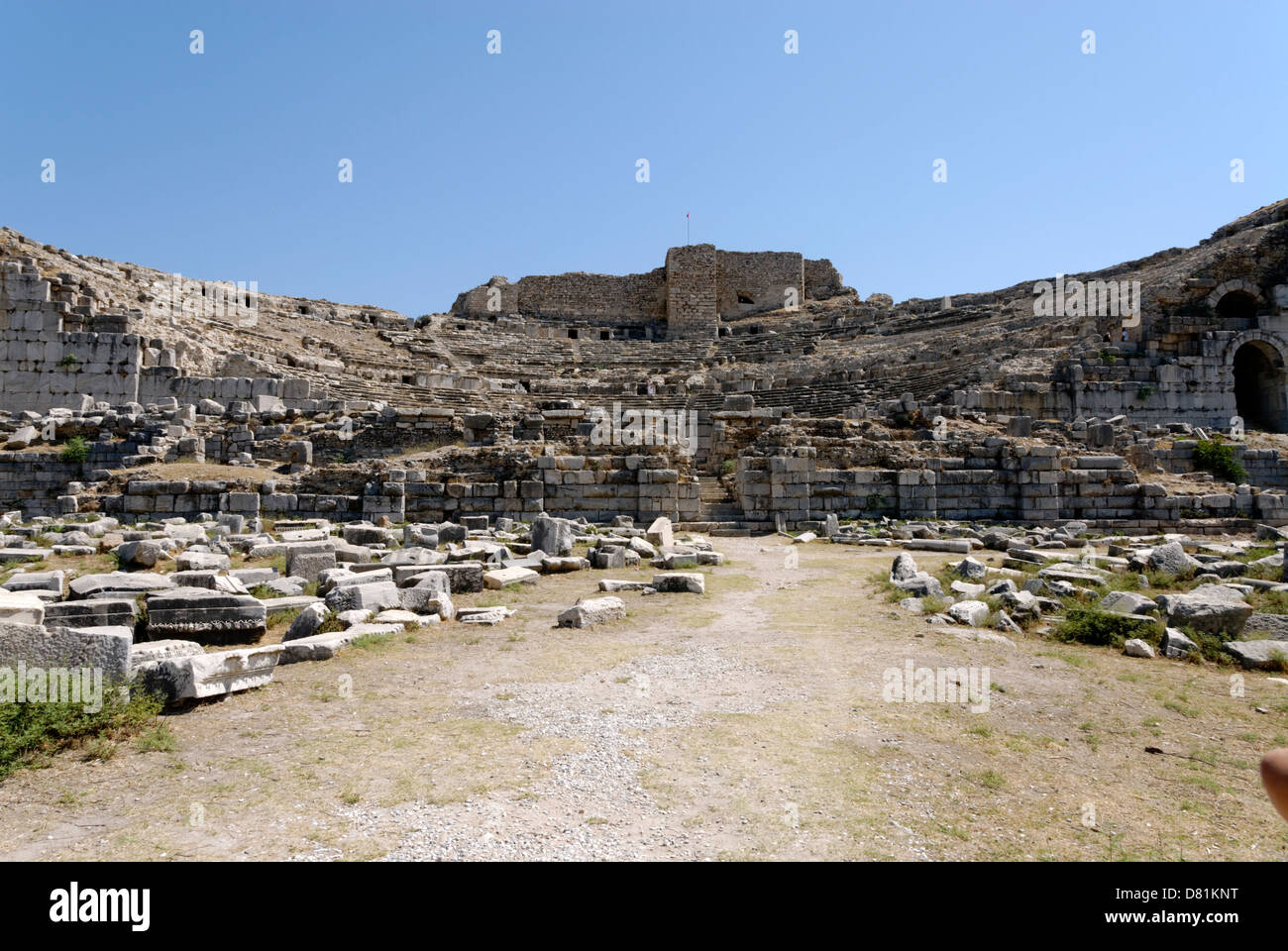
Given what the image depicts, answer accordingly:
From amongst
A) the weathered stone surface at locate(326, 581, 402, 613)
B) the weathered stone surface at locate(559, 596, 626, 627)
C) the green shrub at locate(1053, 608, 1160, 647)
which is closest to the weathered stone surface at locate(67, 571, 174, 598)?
the weathered stone surface at locate(326, 581, 402, 613)

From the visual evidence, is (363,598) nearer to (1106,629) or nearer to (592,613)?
(592,613)

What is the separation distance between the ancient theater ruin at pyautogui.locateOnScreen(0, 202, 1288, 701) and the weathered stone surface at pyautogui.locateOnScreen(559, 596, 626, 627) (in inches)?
1.8

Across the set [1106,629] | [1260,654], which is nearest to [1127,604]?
[1106,629]

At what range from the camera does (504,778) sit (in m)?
3.35

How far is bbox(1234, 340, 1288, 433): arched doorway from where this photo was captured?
2275 centimetres

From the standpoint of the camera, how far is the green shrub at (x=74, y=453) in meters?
15.4

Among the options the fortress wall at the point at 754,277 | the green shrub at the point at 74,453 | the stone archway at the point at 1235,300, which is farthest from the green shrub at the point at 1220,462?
the fortress wall at the point at 754,277

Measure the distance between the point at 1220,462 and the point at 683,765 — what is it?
59.8 feet

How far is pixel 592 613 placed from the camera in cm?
683

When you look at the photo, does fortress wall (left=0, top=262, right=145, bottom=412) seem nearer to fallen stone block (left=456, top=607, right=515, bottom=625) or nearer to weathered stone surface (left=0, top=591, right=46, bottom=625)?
weathered stone surface (left=0, top=591, right=46, bottom=625)

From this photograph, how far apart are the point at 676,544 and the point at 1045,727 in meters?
7.88

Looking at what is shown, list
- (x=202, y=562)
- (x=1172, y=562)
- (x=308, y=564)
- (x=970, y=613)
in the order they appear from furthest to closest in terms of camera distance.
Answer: (x=1172, y=562)
(x=308, y=564)
(x=202, y=562)
(x=970, y=613)

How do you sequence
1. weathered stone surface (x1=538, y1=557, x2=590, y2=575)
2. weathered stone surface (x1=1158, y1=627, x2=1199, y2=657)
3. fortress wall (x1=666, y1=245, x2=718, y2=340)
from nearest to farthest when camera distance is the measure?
weathered stone surface (x1=1158, y1=627, x2=1199, y2=657) → weathered stone surface (x1=538, y1=557, x2=590, y2=575) → fortress wall (x1=666, y1=245, x2=718, y2=340)
